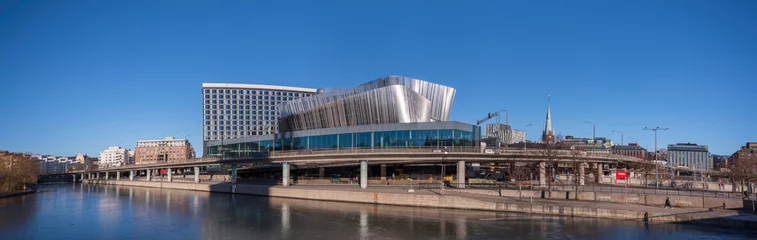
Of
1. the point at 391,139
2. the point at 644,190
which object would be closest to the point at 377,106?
the point at 391,139

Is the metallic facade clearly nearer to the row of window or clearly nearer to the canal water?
the row of window

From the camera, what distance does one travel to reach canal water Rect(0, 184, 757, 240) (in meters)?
41.4

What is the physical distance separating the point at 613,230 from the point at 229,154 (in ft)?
409

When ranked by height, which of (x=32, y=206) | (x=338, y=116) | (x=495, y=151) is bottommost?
(x=32, y=206)

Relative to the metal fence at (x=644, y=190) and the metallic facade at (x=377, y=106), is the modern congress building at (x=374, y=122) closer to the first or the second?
the metallic facade at (x=377, y=106)

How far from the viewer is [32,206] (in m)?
73.2

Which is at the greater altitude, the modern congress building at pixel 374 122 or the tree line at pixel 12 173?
the modern congress building at pixel 374 122

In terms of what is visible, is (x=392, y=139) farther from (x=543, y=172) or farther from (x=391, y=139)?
(x=543, y=172)

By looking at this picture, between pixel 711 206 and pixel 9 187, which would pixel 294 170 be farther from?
pixel 711 206

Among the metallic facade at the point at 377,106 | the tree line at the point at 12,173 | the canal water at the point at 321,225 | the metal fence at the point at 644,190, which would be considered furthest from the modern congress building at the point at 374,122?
the tree line at the point at 12,173

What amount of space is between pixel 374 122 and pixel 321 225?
69257mm

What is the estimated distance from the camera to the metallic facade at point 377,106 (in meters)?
111

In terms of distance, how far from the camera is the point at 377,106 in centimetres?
11444

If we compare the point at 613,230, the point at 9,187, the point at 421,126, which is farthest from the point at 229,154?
the point at 613,230
